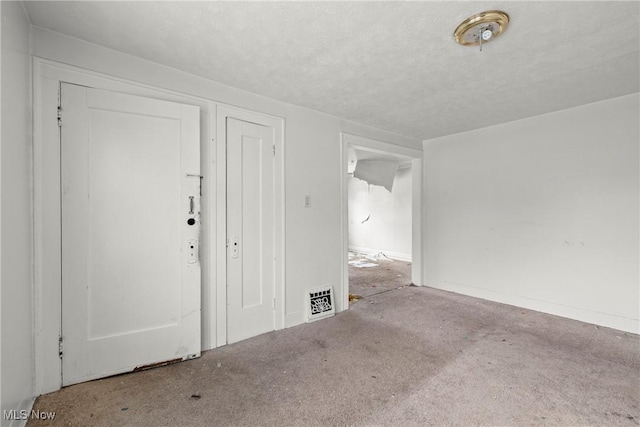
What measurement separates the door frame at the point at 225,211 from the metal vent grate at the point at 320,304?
316mm

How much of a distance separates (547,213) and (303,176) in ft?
9.21

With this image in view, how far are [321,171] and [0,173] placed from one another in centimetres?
236

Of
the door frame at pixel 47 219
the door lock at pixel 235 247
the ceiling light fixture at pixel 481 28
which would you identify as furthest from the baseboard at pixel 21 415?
the ceiling light fixture at pixel 481 28

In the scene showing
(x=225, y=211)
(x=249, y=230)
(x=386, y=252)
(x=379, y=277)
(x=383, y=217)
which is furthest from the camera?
(x=383, y=217)

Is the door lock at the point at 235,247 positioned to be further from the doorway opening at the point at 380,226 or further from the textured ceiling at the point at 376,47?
the doorway opening at the point at 380,226

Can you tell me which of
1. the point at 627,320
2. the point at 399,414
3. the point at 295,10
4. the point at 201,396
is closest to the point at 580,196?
the point at 627,320

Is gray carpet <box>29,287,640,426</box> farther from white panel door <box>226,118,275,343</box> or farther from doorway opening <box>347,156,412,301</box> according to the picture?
doorway opening <box>347,156,412,301</box>

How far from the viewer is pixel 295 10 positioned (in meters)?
1.54

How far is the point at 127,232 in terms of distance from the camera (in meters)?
1.96

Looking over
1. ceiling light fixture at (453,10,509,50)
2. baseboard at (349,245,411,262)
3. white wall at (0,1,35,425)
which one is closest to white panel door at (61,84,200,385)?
white wall at (0,1,35,425)

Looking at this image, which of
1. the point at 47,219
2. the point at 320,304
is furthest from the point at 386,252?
the point at 47,219

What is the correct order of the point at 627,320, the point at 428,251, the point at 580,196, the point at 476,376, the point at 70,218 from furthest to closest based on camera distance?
the point at 428,251
the point at 580,196
the point at 627,320
the point at 476,376
the point at 70,218

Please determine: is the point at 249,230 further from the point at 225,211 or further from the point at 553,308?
the point at 553,308

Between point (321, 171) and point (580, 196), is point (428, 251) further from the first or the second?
point (321, 171)
